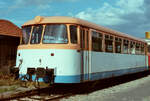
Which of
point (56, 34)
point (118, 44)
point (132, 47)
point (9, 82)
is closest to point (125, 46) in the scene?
point (118, 44)

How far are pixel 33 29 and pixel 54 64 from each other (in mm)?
1838

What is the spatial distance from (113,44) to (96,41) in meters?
1.92

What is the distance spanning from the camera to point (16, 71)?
9.54 metres

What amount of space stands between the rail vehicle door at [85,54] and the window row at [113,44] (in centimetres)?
57

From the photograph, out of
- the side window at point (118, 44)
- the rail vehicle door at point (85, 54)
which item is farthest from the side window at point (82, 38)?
the side window at point (118, 44)

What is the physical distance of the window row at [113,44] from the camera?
33.9 feet

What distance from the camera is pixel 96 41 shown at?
1033cm

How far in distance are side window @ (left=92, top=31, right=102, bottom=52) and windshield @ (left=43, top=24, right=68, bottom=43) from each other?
1.57 metres

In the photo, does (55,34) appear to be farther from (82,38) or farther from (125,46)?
(125,46)

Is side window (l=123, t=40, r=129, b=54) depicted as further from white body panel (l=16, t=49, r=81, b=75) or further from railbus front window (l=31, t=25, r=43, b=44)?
railbus front window (l=31, t=25, r=43, b=44)

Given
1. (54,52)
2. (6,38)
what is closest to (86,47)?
(54,52)

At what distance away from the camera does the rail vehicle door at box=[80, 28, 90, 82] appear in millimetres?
9250

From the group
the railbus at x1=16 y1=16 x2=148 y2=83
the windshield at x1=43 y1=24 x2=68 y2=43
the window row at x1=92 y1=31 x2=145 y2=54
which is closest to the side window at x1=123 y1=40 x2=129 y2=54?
the window row at x1=92 y1=31 x2=145 y2=54

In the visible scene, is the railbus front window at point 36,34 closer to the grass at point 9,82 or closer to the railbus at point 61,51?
the railbus at point 61,51
